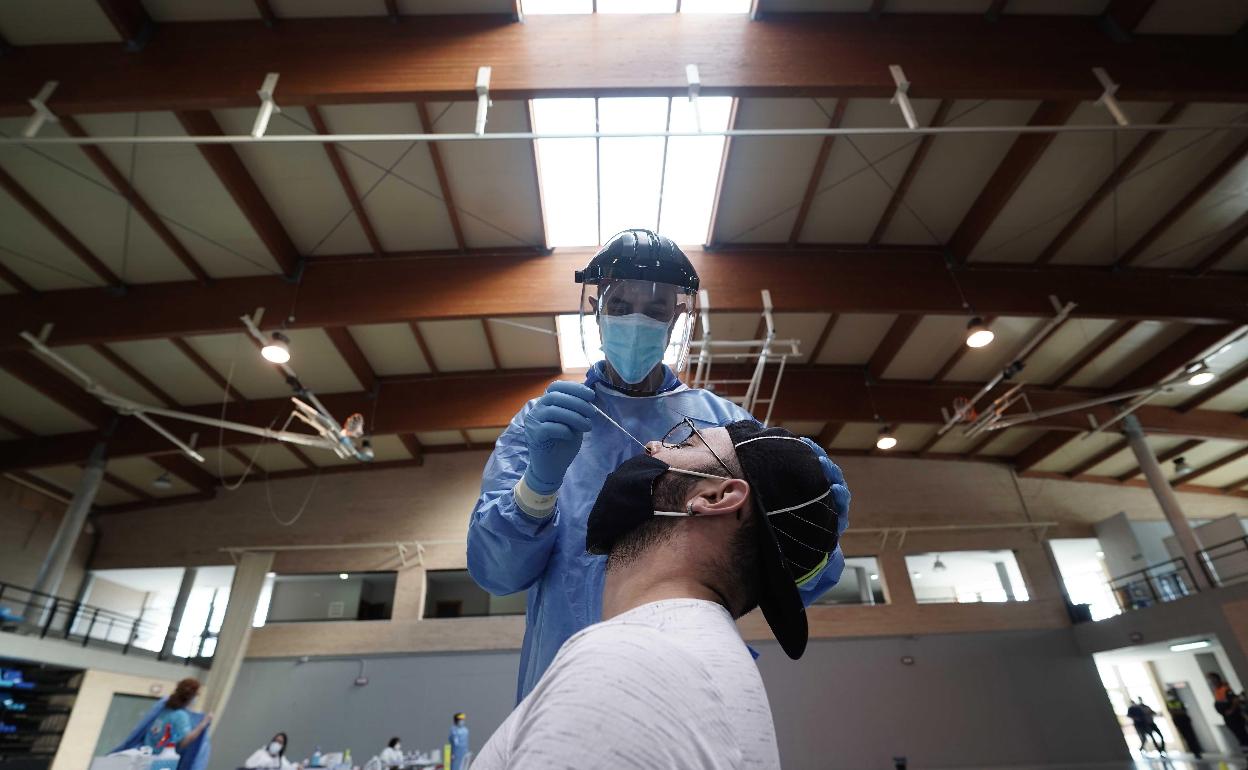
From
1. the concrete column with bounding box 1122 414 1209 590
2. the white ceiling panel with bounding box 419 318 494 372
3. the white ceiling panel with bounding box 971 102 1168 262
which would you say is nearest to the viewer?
the white ceiling panel with bounding box 971 102 1168 262

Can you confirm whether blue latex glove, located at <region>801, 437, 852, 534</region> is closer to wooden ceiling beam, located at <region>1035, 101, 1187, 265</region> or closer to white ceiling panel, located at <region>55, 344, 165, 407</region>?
wooden ceiling beam, located at <region>1035, 101, 1187, 265</region>

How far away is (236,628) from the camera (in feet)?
48.6

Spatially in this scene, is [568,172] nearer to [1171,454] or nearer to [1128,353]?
[1128,353]

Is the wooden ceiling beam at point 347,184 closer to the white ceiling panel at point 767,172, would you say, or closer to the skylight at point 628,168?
the skylight at point 628,168

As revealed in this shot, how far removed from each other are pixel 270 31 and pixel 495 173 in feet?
10.2

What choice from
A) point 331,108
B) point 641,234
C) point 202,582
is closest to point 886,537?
point 331,108

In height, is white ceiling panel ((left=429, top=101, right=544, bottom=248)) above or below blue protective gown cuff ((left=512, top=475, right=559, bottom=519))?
above

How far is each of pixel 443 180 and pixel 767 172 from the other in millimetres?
4856

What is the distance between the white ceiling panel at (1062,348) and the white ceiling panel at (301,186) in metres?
13.3

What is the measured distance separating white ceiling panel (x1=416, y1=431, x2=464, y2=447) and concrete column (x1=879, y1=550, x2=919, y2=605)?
11837 millimetres

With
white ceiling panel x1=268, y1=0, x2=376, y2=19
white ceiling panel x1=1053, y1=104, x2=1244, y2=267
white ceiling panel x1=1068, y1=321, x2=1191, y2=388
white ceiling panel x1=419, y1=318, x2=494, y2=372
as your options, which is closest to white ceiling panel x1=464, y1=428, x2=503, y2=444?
white ceiling panel x1=419, y1=318, x2=494, y2=372

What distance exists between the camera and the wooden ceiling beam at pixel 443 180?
26.2ft

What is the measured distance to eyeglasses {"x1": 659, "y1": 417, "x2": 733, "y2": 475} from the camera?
3.58 ft

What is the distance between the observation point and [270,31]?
6855 mm
